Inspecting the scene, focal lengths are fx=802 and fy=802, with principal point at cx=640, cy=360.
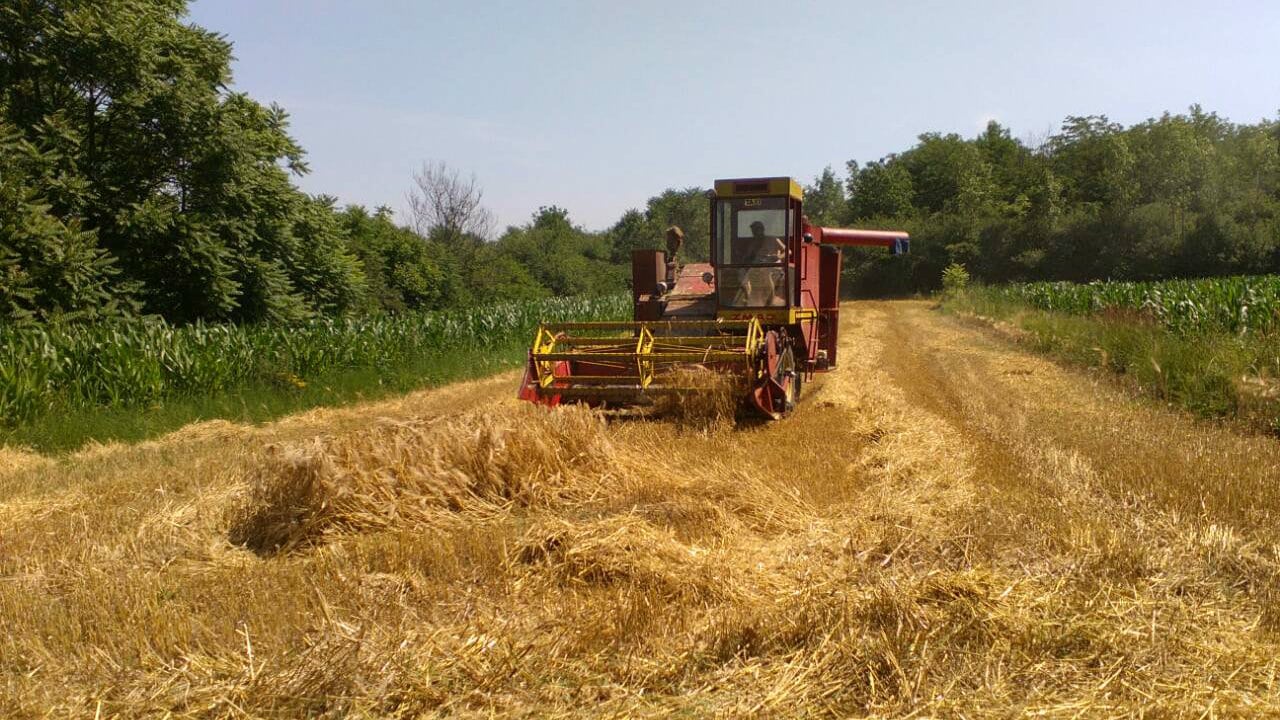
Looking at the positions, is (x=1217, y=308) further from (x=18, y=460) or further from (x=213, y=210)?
(x=213, y=210)

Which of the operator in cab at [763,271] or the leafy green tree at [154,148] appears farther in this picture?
the leafy green tree at [154,148]

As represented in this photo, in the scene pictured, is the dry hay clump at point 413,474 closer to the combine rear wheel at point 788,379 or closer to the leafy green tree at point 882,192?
the combine rear wheel at point 788,379

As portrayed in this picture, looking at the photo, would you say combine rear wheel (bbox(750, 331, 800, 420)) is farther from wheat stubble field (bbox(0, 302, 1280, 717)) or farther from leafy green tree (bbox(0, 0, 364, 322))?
leafy green tree (bbox(0, 0, 364, 322))

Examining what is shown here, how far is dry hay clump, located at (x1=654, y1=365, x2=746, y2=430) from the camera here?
26.9ft

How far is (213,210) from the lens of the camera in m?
17.2

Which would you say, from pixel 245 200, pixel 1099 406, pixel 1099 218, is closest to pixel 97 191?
pixel 245 200

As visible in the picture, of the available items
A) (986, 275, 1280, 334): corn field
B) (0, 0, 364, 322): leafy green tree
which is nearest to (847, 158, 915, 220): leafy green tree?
(986, 275, 1280, 334): corn field

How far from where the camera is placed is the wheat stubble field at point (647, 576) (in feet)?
10.1

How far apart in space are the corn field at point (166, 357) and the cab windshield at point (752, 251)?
7014 mm

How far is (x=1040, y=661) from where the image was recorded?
3.18 m

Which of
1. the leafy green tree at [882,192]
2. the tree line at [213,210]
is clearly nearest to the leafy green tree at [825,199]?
the leafy green tree at [882,192]

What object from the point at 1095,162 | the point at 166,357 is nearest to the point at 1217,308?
the point at 166,357

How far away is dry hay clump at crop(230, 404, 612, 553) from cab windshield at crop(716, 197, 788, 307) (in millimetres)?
4307

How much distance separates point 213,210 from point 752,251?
42.2ft
